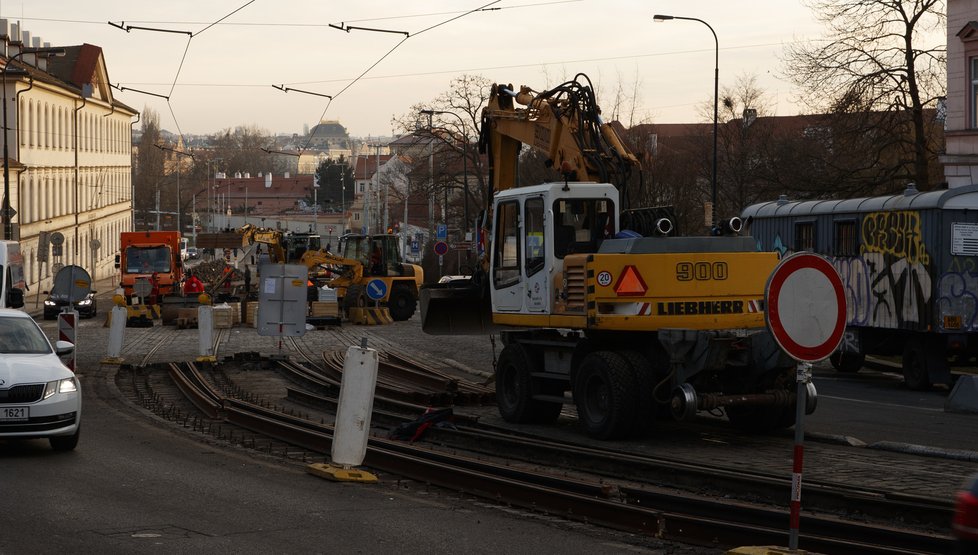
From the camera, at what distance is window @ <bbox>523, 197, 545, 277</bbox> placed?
16078 mm

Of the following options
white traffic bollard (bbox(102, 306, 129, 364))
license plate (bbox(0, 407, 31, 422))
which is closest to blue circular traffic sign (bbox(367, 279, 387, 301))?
white traffic bollard (bbox(102, 306, 129, 364))

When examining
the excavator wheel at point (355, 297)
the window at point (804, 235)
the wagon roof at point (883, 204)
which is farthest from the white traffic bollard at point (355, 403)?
the excavator wheel at point (355, 297)

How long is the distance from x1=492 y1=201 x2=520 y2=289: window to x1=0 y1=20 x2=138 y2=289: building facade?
38.2 meters

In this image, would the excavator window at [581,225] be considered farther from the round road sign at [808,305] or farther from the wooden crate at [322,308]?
the wooden crate at [322,308]

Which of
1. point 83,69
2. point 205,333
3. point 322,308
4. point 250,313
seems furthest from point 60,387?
point 83,69

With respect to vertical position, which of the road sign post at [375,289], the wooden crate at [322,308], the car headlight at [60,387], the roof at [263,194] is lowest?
the wooden crate at [322,308]

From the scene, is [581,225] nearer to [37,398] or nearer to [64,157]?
[37,398]

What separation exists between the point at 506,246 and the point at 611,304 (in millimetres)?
2676

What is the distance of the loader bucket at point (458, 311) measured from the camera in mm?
18562

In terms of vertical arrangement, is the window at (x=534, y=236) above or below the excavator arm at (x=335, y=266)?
above

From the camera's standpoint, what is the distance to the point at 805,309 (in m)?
7.62

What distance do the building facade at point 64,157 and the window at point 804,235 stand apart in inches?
1347

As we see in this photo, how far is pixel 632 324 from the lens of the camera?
1454 centimetres

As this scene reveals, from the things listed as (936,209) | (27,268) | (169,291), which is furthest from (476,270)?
(27,268)
